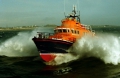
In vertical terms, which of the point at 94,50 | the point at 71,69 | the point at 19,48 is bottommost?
the point at 19,48

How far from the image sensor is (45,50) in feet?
63.6

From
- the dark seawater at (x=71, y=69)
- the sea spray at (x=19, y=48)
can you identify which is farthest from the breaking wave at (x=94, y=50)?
the sea spray at (x=19, y=48)

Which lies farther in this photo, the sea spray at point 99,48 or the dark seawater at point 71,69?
the sea spray at point 99,48

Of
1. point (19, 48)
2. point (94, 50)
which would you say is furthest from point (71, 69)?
point (19, 48)

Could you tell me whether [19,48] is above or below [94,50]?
below

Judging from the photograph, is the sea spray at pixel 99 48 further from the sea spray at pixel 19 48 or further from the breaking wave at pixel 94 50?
the sea spray at pixel 19 48

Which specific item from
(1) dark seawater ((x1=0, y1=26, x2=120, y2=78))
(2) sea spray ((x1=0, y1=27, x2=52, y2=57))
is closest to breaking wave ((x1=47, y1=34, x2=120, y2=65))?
(1) dark seawater ((x1=0, y1=26, x2=120, y2=78))

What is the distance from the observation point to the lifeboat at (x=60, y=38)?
1916cm

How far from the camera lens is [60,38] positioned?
20312 mm

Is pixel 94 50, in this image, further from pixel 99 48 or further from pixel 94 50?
pixel 99 48

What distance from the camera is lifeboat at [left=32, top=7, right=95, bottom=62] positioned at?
19156mm

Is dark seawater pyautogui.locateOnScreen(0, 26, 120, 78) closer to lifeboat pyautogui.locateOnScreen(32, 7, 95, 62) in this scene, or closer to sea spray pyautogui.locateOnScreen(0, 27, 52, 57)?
lifeboat pyautogui.locateOnScreen(32, 7, 95, 62)

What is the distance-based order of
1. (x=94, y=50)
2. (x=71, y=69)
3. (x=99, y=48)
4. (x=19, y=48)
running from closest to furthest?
(x=71, y=69)
(x=99, y=48)
(x=94, y=50)
(x=19, y=48)

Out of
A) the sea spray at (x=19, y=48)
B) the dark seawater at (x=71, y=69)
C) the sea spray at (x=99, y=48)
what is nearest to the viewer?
the dark seawater at (x=71, y=69)
